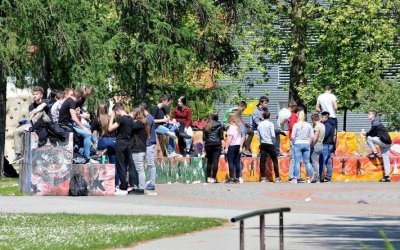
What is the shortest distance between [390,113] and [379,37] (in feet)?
37.0

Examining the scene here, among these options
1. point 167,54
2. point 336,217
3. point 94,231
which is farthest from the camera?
point 167,54

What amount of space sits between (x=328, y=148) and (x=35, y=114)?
352 inches

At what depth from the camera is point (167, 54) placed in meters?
43.0

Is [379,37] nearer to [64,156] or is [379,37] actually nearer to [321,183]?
[321,183]

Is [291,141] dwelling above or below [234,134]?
below

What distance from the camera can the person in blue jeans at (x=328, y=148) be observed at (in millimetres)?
34219

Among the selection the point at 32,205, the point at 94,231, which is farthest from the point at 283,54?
the point at 94,231

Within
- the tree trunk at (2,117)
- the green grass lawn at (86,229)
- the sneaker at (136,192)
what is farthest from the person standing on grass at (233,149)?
the green grass lawn at (86,229)

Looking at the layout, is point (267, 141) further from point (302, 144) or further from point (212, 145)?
point (212, 145)

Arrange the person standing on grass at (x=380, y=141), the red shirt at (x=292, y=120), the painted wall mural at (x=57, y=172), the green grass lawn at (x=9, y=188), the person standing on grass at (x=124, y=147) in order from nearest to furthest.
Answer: the painted wall mural at (x=57, y=172) < the green grass lawn at (x=9, y=188) < the person standing on grass at (x=124, y=147) < the red shirt at (x=292, y=120) < the person standing on grass at (x=380, y=141)

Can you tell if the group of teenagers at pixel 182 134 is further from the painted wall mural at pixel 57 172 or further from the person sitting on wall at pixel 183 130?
the painted wall mural at pixel 57 172

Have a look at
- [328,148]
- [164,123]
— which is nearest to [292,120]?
[328,148]

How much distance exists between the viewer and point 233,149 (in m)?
32.9

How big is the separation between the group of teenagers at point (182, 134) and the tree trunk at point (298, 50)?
81.4 feet
